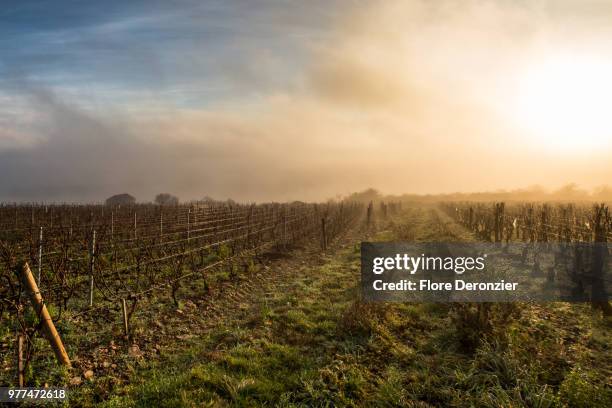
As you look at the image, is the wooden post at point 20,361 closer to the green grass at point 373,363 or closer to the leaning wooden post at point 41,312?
the leaning wooden post at point 41,312

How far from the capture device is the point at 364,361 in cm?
558

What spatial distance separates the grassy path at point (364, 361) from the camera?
14.7 ft

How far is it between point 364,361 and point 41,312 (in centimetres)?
477

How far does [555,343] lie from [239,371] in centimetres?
553

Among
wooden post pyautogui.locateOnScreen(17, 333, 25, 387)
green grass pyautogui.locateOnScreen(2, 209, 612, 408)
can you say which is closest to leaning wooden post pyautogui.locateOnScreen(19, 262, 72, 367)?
wooden post pyautogui.locateOnScreen(17, 333, 25, 387)

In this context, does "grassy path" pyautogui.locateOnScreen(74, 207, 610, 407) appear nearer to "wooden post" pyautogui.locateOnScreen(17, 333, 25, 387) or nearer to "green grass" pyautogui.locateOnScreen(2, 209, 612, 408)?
"green grass" pyautogui.locateOnScreen(2, 209, 612, 408)

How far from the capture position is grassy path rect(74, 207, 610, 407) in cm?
448

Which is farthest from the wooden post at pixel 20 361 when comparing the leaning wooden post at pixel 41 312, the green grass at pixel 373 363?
the green grass at pixel 373 363

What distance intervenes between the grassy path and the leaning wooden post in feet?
2.55

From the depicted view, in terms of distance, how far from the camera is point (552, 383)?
15.8ft

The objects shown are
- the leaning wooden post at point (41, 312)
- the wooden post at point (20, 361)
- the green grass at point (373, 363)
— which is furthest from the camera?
the leaning wooden post at point (41, 312)

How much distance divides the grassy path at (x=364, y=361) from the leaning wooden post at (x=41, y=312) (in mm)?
778

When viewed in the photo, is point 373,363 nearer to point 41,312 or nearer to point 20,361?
point 20,361

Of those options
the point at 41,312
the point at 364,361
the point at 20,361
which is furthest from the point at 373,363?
the point at 41,312
